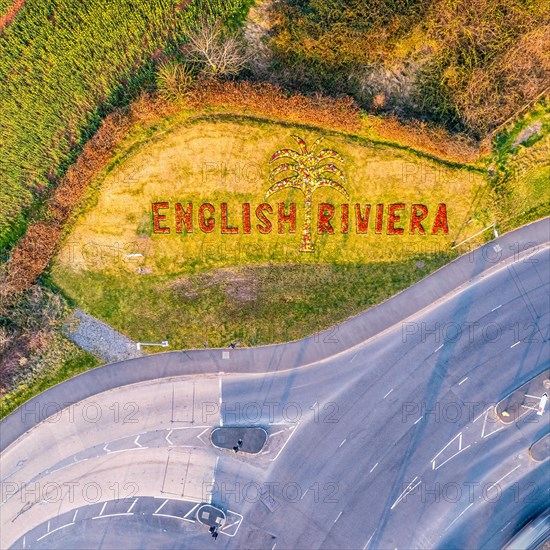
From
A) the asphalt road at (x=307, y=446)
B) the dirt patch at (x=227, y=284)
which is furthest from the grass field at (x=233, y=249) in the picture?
the asphalt road at (x=307, y=446)

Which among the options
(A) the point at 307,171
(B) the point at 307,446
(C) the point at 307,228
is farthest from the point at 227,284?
(B) the point at 307,446

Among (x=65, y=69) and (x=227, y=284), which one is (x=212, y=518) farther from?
(x=65, y=69)

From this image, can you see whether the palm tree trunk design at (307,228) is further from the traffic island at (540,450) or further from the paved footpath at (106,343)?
the traffic island at (540,450)

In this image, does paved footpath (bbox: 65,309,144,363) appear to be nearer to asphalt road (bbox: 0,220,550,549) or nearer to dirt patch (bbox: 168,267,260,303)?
asphalt road (bbox: 0,220,550,549)

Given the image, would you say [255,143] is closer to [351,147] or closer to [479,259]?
[351,147]

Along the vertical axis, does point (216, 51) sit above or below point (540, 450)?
above
